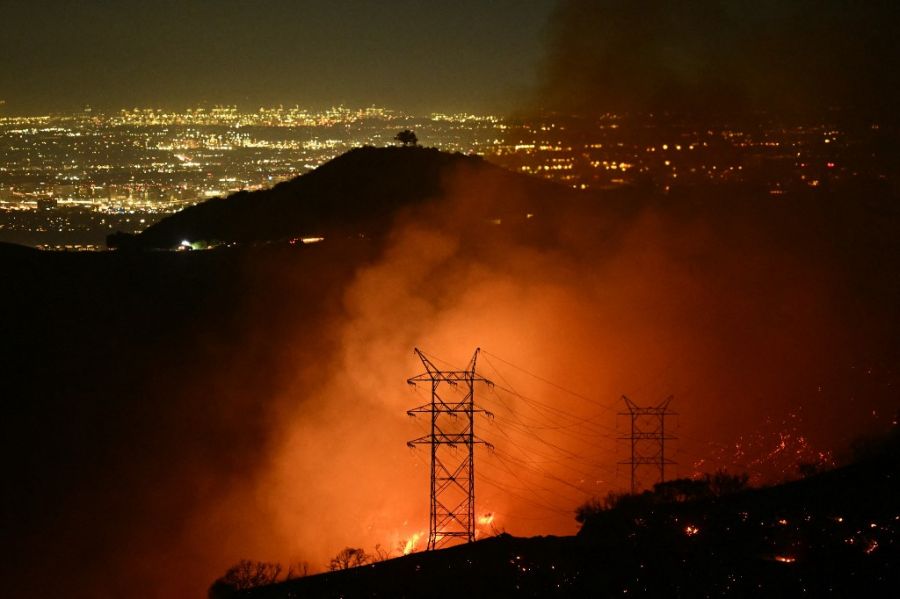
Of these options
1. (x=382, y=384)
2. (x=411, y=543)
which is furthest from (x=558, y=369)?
(x=411, y=543)

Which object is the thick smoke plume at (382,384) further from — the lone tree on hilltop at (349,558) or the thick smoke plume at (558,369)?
the lone tree on hilltop at (349,558)

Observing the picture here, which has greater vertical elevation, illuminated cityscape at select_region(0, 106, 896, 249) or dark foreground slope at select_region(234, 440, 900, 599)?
illuminated cityscape at select_region(0, 106, 896, 249)

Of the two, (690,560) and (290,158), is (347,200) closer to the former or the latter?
(290,158)

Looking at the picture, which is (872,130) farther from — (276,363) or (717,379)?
(276,363)

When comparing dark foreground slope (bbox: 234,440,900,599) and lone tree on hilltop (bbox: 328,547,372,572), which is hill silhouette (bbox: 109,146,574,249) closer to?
lone tree on hilltop (bbox: 328,547,372,572)

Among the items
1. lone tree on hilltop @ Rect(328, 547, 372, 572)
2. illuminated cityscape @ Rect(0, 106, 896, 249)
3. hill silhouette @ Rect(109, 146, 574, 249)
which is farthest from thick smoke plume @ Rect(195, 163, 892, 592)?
illuminated cityscape @ Rect(0, 106, 896, 249)

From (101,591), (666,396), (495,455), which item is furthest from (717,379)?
(101,591)
